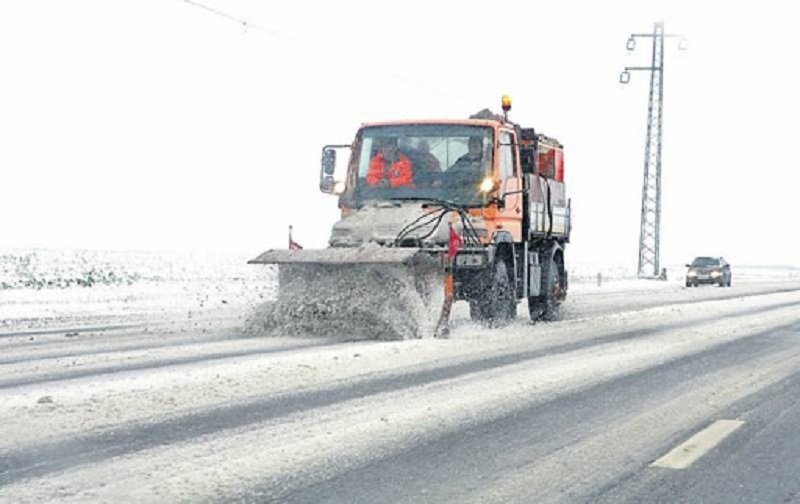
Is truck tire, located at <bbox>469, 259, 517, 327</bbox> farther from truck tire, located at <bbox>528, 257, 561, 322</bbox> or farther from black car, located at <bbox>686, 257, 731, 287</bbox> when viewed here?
black car, located at <bbox>686, 257, 731, 287</bbox>

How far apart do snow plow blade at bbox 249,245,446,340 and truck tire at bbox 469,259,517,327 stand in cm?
131

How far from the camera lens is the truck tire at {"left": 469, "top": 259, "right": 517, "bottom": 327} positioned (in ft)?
44.0

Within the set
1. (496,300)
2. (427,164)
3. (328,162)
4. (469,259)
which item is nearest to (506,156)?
(427,164)

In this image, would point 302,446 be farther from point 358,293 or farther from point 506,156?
point 506,156

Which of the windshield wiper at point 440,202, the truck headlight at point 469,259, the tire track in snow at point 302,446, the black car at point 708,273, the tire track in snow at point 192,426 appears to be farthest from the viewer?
the black car at point 708,273

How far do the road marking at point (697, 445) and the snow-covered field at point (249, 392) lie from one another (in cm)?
117

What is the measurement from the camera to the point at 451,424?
5910 mm

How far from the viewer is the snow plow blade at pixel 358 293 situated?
462 inches

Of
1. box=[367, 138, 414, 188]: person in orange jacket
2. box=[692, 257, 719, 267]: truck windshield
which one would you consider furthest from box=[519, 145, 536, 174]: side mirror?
box=[692, 257, 719, 267]: truck windshield

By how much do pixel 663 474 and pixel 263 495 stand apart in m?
1.91

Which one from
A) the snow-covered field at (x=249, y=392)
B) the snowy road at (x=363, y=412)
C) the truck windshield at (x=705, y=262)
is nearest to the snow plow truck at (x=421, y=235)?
the snow-covered field at (x=249, y=392)

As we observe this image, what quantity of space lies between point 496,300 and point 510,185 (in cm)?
158

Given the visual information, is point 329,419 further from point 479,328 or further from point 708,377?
point 479,328

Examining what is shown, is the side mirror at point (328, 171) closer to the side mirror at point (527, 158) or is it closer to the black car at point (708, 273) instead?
the side mirror at point (527, 158)
